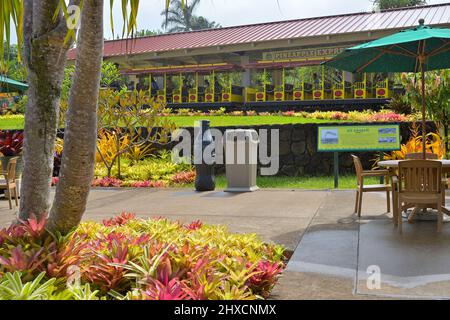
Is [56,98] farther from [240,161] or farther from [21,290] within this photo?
[240,161]

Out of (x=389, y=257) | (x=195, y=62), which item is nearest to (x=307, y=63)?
(x=195, y=62)

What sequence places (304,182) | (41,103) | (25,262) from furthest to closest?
(304,182)
(41,103)
(25,262)

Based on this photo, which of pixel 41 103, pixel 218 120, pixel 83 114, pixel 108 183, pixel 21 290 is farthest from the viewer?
pixel 218 120

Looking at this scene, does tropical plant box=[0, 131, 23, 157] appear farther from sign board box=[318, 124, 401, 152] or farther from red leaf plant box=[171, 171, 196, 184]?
sign board box=[318, 124, 401, 152]

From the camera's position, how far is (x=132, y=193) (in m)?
9.79

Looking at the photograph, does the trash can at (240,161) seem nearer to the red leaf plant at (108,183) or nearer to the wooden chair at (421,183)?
the red leaf plant at (108,183)

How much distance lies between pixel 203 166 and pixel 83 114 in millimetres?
6328

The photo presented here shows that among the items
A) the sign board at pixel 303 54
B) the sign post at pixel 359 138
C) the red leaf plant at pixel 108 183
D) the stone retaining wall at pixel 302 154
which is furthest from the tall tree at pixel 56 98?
the sign board at pixel 303 54

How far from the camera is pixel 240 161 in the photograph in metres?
9.76

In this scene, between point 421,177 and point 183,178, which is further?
point 183,178

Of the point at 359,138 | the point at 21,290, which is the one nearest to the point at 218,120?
the point at 359,138

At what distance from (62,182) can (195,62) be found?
24.9 metres
